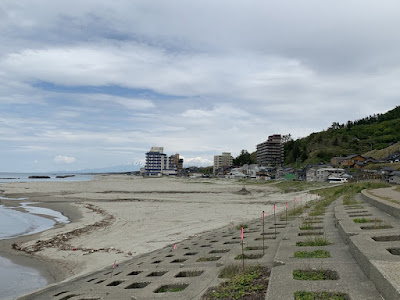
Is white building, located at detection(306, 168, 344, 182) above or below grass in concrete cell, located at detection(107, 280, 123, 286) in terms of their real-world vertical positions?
above

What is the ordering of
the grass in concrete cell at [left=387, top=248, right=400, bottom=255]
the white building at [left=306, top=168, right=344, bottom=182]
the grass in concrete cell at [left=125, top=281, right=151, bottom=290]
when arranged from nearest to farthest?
the grass in concrete cell at [left=387, top=248, right=400, bottom=255] < the grass in concrete cell at [left=125, top=281, right=151, bottom=290] < the white building at [left=306, top=168, right=344, bottom=182]

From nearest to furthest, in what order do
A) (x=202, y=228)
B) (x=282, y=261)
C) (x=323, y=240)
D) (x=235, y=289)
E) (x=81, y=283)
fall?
(x=235, y=289)
(x=282, y=261)
(x=323, y=240)
(x=81, y=283)
(x=202, y=228)

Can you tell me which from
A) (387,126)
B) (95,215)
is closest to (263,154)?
(387,126)

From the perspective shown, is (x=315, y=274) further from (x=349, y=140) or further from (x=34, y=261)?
(x=349, y=140)

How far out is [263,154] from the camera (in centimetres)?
17575

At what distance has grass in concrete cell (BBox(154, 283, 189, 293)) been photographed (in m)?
7.22

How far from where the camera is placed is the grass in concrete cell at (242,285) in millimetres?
5879

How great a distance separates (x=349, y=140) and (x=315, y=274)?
155m

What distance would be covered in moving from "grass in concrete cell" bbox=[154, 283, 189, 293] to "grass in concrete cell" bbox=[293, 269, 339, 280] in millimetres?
2666

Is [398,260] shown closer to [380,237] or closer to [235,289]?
[380,237]

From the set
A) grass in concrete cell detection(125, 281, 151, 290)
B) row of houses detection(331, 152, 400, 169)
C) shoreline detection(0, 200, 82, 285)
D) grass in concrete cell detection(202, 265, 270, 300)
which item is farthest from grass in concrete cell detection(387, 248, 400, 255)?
row of houses detection(331, 152, 400, 169)

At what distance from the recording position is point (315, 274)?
244 inches

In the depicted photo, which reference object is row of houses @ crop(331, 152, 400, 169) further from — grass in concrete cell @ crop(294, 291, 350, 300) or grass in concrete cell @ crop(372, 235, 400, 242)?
grass in concrete cell @ crop(294, 291, 350, 300)

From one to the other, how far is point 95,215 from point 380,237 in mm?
23951
